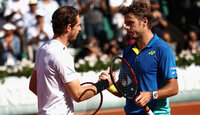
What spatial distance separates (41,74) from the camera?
13.3ft

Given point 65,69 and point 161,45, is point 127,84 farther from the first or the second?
point 65,69

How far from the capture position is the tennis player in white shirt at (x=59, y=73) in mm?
3920

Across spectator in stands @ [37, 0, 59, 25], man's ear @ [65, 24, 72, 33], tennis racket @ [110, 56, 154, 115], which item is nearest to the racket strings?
tennis racket @ [110, 56, 154, 115]

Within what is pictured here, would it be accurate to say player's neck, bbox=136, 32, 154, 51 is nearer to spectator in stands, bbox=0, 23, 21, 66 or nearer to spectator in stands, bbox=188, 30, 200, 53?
spectator in stands, bbox=0, 23, 21, 66

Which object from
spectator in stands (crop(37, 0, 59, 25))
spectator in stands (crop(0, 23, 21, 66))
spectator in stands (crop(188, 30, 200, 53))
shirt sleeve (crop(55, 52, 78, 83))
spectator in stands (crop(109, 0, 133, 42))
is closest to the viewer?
shirt sleeve (crop(55, 52, 78, 83))

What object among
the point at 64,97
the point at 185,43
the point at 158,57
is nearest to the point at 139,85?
the point at 158,57

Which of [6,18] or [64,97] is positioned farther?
[6,18]

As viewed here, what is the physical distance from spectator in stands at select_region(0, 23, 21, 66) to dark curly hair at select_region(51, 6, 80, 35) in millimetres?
5798

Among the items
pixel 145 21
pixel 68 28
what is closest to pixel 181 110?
pixel 145 21

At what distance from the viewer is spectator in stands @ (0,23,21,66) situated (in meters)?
9.67

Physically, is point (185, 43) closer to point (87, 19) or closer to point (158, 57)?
point (87, 19)

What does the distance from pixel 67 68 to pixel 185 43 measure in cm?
810

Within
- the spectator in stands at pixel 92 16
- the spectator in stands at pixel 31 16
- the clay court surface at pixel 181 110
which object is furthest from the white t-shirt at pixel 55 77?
the spectator in stands at pixel 92 16

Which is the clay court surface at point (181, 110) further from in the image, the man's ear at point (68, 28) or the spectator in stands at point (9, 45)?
the man's ear at point (68, 28)
